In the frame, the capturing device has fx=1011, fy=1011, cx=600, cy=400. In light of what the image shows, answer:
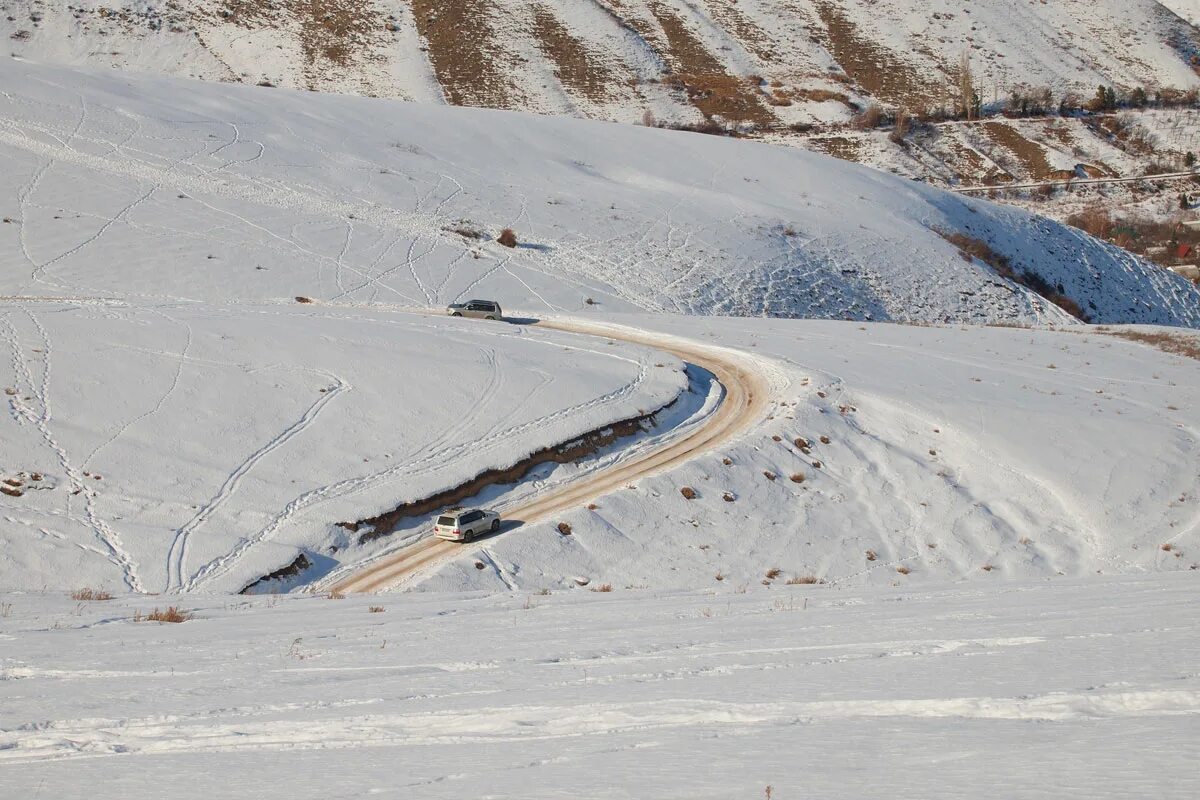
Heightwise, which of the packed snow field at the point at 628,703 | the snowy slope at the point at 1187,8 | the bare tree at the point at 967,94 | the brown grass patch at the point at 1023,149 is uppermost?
the snowy slope at the point at 1187,8

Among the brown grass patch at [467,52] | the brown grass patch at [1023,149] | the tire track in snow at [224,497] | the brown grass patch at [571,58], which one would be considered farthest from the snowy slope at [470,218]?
the brown grass patch at [571,58]

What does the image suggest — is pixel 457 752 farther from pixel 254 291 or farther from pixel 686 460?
pixel 254 291

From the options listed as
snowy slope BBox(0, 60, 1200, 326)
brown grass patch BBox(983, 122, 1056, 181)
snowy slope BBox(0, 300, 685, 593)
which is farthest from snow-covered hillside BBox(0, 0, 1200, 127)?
snowy slope BBox(0, 300, 685, 593)

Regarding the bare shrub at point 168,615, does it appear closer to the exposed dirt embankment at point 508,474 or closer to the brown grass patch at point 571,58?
the exposed dirt embankment at point 508,474

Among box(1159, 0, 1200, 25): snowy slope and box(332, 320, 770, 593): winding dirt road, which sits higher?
box(1159, 0, 1200, 25): snowy slope

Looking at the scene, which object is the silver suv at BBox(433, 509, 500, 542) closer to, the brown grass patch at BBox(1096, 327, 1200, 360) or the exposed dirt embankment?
the exposed dirt embankment

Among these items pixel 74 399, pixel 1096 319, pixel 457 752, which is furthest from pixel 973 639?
pixel 1096 319

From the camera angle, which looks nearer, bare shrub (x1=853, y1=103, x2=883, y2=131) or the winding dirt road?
the winding dirt road
